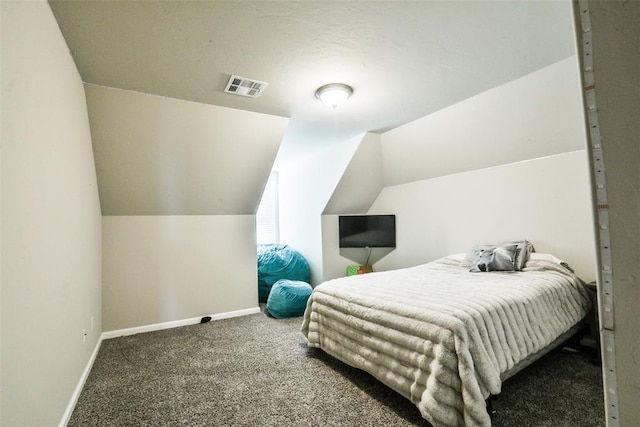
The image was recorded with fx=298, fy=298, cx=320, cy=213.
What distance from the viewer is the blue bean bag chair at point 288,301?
3.68 meters

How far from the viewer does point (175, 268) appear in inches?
140

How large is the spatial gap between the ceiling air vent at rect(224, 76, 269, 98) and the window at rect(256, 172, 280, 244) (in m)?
3.17

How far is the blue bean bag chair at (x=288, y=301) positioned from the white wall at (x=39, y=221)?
1.95 meters

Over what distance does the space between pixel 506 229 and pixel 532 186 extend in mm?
511

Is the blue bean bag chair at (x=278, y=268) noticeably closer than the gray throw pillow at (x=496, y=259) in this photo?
No

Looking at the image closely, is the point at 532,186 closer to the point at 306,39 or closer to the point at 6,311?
the point at 306,39

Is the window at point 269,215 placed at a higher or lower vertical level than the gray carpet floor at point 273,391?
higher

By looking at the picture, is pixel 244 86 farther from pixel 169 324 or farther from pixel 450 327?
pixel 169 324

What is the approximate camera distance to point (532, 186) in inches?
119

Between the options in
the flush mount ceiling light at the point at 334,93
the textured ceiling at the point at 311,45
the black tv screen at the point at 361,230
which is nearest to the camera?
the textured ceiling at the point at 311,45

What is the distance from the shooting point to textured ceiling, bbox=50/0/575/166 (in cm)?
166

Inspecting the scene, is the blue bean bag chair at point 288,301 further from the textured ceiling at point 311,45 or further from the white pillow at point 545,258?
the white pillow at point 545,258

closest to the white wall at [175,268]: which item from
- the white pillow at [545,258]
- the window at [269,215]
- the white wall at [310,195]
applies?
the white wall at [310,195]

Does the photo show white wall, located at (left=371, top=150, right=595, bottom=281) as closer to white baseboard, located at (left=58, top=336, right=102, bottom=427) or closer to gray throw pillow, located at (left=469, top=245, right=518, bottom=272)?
gray throw pillow, located at (left=469, top=245, right=518, bottom=272)
